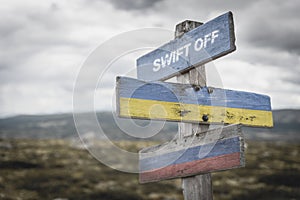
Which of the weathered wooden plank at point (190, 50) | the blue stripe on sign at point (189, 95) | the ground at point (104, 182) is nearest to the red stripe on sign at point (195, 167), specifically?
the blue stripe on sign at point (189, 95)

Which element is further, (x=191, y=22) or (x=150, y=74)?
(x=150, y=74)

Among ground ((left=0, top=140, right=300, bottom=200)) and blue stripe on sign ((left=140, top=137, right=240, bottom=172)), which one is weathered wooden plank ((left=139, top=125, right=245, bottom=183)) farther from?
ground ((left=0, top=140, right=300, bottom=200))

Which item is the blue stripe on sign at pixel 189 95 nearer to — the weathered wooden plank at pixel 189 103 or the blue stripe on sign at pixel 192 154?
the weathered wooden plank at pixel 189 103

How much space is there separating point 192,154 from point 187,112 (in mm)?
400

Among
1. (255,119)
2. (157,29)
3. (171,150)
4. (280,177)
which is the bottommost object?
(280,177)

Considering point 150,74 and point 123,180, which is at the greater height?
point 150,74

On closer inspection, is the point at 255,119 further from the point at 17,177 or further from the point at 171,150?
the point at 17,177

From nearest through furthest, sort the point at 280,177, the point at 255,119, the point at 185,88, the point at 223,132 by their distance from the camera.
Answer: the point at 223,132
the point at 185,88
the point at 255,119
the point at 280,177

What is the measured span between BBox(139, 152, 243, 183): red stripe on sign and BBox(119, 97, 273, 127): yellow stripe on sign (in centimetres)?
41

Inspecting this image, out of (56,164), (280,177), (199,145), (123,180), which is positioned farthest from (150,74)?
(56,164)

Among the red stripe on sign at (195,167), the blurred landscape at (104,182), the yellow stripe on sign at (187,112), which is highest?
the yellow stripe on sign at (187,112)

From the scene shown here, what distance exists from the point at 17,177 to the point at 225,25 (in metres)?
25.9

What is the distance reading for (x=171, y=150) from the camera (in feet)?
13.7

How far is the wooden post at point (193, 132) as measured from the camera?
3.97 metres
